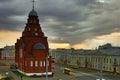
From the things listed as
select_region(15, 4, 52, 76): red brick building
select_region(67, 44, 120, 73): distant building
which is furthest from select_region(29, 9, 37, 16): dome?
select_region(67, 44, 120, 73): distant building

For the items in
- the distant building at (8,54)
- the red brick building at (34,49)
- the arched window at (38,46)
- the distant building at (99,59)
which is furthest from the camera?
the distant building at (8,54)

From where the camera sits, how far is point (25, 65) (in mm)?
81250

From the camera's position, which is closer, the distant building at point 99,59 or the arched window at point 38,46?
the arched window at point 38,46

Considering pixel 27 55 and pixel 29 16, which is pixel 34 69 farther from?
pixel 29 16

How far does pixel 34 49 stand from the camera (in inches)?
3204

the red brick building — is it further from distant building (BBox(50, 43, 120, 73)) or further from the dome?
distant building (BBox(50, 43, 120, 73))

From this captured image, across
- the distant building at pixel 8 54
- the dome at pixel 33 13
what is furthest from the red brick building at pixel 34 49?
the distant building at pixel 8 54

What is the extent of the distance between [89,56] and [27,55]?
44.8 metres

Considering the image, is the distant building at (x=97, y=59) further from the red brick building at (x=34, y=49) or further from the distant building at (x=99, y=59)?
the red brick building at (x=34, y=49)

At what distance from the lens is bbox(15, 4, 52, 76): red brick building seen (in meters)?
80.4

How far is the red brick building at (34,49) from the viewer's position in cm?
8038

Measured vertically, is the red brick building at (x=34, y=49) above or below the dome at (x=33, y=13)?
below

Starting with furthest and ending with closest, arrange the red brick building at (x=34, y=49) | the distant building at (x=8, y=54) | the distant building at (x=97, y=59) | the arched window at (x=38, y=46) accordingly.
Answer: the distant building at (x=8, y=54) < the distant building at (x=97, y=59) < the arched window at (x=38, y=46) < the red brick building at (x=34, y=49)

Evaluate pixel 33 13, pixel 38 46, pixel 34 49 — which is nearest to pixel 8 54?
pixel 33 13
